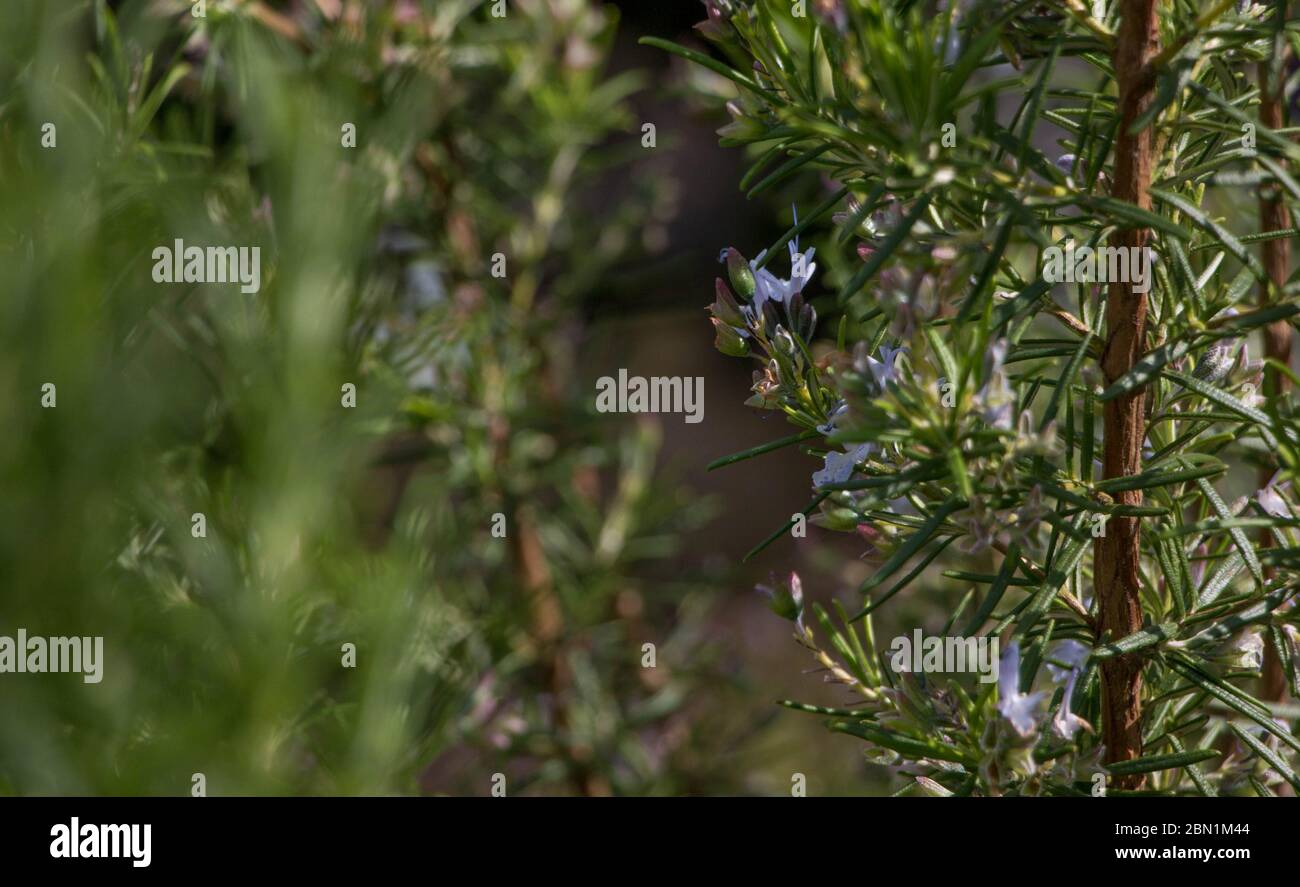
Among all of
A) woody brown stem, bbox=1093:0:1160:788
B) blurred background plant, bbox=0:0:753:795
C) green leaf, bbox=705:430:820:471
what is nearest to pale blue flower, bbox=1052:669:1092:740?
woody brown stem, bbox=1093:0:1160:788

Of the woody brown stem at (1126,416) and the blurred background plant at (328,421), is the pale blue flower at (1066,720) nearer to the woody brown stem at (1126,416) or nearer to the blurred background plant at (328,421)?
the woody brown stem at (1126,416)

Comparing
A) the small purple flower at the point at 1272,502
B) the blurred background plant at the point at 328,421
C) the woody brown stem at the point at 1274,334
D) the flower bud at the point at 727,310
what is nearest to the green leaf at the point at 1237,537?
the small purple flower at the point at 1272,502

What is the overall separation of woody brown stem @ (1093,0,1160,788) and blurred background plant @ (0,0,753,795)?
0.37 metres

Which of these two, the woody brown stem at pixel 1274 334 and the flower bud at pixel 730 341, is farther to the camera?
the woody brown stem at pixel 1274 334

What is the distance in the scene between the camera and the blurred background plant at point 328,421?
1.72ft

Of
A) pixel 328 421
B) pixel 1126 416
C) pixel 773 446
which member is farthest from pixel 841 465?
pixel 328 421

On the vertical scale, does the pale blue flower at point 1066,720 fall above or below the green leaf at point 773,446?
below

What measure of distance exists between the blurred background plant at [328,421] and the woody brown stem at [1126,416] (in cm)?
37

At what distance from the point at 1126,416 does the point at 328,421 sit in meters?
0.47

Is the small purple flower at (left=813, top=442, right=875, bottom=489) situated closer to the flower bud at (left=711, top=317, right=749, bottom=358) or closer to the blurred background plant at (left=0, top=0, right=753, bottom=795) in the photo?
the flower bud at (left=711, top=317, right=749, bottom=358)

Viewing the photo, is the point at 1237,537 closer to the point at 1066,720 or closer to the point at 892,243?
the point at 1066,720

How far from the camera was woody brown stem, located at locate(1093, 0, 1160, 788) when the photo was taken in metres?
0.46
